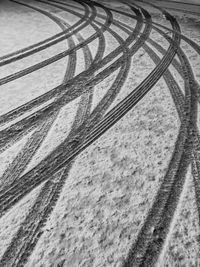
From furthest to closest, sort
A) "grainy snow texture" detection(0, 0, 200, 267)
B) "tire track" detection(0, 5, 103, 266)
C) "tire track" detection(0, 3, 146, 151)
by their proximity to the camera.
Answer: "tire track" detection(0, 3, 146, 151), "grainy snow texture" detection(0, 0, 200, 267), "tire track" detection(0, 5, 103, 266)

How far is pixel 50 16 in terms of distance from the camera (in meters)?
8.27

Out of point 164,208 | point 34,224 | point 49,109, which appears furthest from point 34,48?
point 164,208

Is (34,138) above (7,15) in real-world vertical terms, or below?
below

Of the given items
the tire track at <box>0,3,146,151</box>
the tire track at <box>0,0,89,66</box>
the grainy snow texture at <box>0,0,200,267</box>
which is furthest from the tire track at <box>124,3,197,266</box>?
the tire track at <box>0,0,89,66</box>

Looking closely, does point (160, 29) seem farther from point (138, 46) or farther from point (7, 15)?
point (7, 15)

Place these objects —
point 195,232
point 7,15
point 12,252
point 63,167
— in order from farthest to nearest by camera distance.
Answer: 1. point 7,15
2. point 63,167
3. point 195,232
4. point 12,252

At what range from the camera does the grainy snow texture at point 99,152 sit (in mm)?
2326

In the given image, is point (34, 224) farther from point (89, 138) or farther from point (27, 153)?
point (89, 138)

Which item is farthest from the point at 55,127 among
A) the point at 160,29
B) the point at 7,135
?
the point at 160,29

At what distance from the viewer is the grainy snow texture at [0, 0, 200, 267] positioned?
7.63 ft

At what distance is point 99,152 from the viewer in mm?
3256

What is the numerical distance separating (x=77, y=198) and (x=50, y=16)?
7276 millimetres

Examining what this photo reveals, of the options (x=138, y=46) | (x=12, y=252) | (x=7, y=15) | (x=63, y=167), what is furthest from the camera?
(x=7, y=15)

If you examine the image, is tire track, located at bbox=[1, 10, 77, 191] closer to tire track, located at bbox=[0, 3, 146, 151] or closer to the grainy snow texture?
the grainy snow texture
